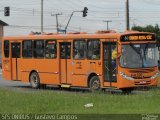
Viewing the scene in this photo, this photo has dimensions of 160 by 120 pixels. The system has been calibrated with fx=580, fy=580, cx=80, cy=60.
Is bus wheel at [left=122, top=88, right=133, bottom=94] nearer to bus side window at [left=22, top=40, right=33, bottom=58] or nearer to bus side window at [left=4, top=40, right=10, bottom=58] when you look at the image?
bus side window at [left=22, top=40, right=33, bottom=58]

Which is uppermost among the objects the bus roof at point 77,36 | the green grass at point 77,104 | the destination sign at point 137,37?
the bus roof at point 77,36

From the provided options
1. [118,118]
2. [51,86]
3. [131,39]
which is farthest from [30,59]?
[118,118]

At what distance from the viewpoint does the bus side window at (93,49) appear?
25328 mm

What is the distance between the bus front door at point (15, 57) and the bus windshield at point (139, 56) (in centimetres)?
800

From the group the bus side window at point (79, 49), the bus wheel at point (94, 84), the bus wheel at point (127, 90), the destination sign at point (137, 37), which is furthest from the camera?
the bus side window at point (79, 49)

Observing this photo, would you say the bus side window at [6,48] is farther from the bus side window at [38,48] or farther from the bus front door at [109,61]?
the bus front door at [109,61]

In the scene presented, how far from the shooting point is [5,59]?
31.7m

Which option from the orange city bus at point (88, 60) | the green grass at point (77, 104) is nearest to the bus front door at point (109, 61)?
the orange city bus at point (88, 60)

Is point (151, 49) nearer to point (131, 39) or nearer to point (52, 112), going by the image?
point (131, 39)

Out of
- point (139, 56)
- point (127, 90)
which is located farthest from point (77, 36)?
point (127, 90)

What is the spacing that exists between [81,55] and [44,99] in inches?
322

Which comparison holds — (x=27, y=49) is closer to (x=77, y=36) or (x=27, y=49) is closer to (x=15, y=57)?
(x=15, y=57)

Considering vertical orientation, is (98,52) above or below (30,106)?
above

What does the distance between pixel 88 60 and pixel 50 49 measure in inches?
124
